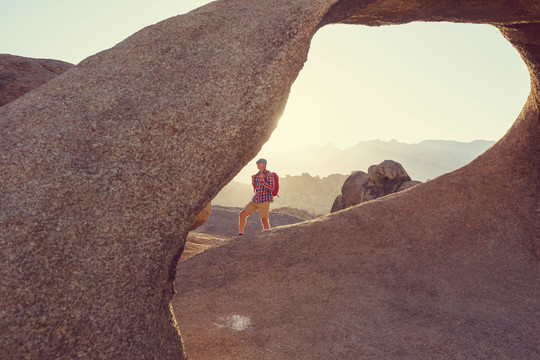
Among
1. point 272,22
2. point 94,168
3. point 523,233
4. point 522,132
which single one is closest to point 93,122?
point 94,168

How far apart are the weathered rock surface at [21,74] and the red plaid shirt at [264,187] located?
5.51 meters

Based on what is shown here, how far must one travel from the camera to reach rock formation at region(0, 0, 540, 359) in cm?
325

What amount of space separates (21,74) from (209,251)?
18.4 feet

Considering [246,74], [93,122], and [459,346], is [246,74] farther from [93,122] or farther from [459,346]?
[459,346]

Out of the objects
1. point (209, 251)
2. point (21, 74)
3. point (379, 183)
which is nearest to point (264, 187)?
point (209, 251)

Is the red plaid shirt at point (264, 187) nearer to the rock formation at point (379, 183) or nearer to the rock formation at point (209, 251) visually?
the rock formation at point (209, 251)

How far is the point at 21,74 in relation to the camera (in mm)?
8273

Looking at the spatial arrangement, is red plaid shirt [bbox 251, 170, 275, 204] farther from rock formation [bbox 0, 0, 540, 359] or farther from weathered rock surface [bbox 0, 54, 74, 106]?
weathered rock surface [bbox 0, 54, 74, 106]

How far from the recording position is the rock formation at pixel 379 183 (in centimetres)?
1809

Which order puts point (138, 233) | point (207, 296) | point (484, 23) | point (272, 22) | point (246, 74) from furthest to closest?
point (484, 23)
point (207, 296)
point (272, 22)
point (246, 74)
point (138, 233)

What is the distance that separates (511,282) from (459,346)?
3256 mm

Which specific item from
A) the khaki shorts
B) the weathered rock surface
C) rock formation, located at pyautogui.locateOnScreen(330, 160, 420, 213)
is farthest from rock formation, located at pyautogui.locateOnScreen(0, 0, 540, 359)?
rock formation, located at pyautogui.locateOnScreen(330, 160, 420, 213)

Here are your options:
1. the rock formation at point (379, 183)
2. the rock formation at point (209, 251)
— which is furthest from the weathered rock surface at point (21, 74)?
the rock formation at point (379, 183)

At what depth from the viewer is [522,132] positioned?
33.0ft
